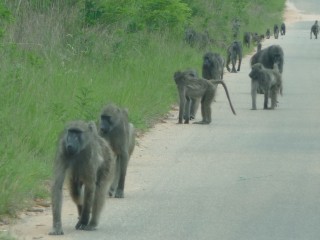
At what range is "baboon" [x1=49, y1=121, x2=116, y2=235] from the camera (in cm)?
963

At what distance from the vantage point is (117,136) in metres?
11.9

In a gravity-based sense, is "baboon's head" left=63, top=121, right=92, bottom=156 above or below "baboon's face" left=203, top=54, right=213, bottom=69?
above

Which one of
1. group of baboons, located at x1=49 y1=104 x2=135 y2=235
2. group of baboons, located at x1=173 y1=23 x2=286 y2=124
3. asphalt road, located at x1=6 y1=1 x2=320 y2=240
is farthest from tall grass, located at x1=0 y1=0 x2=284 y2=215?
group of baboons, located at x1=49 y1=104 x2=135 y2=235

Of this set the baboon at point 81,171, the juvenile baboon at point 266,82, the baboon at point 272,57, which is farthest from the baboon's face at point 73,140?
the baboon at point 272,57

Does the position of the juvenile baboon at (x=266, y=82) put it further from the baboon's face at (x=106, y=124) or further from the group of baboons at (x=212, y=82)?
the baboon's face at (x=106, y=124)

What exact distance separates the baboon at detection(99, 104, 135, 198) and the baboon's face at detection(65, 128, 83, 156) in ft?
6.70

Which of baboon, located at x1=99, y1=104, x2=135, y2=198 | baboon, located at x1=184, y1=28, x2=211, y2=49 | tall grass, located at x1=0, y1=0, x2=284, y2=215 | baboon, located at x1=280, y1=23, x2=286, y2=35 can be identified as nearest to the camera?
baboon, located at x1=99, y1=104, x2=135, y2=198

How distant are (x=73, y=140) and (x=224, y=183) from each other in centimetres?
330

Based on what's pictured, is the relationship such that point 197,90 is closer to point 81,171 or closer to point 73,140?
point 81,171

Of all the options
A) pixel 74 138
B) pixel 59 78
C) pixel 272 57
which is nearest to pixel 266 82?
pixel 272 57

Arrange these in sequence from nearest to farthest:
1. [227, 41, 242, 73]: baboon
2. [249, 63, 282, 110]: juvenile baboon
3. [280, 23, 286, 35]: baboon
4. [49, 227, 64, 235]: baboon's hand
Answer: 1. [49, 227, 64, 235]: baboon's hand
2. [249, 63, 282, 110]: juvenile baboon
3. [227, 41, 242, 73]: baboon
4. [280, 23, 286, 35]: baboon

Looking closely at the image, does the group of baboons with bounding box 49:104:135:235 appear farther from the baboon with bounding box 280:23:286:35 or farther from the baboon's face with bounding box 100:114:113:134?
the baboon with bounding box 280:23:286:35

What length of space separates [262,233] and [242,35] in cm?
3614

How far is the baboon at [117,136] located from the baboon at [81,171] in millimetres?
1690
